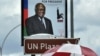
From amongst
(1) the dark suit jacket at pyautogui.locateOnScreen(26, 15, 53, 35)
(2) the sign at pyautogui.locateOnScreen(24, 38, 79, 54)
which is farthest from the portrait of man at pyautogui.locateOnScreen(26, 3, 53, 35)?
(2) the sign at pyautogui.locateOnScreen(24, 38, 79, 54)

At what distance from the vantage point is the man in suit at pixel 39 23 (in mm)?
20297

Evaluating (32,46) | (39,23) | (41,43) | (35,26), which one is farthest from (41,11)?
(32,46)

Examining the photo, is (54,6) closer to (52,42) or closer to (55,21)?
(55,21)

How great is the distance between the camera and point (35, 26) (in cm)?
2061

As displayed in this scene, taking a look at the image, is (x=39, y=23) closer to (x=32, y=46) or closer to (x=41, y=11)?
(x=41, y=11)

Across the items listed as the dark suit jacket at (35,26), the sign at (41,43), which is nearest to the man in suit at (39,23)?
the dark suit jacket at (35,26)

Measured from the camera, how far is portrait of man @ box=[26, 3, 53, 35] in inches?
799

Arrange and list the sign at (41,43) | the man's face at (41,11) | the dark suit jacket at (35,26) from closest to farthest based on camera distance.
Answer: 1. the sign at (41,43)
2. the dark suit jacket at (35,26)
3. the man's face at (41,11)

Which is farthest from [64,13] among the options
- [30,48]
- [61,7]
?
[30,48]

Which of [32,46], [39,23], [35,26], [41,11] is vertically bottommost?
[32,46]

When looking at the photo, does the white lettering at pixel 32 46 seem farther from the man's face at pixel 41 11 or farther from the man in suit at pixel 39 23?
the man's face at pixel 41 11

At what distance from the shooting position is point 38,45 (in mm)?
→ 12852

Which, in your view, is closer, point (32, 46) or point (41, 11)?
point (32, 46)

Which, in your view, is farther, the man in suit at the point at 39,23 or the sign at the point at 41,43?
the man in suit at the point at 39,23
